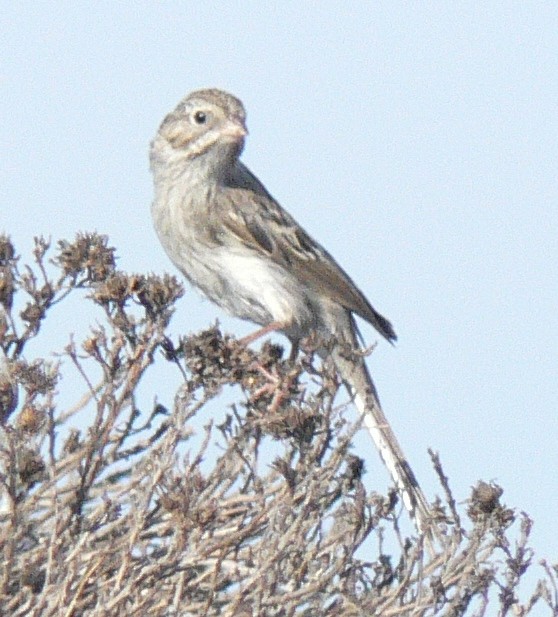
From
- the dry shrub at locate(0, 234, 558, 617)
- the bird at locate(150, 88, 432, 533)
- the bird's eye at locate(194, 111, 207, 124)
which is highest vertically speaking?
the bird's eye at locate(194, 111, 207, 124)

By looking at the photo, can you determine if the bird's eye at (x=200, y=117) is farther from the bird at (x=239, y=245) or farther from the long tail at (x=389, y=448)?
the long tail at (x=389, y=448)

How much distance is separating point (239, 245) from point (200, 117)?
885 mm

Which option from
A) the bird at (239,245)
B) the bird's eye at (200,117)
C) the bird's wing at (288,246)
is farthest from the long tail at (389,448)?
the bird's eye at (200,117)

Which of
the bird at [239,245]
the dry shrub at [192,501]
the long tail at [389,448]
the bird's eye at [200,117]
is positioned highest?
the bird's eye at [200,117]

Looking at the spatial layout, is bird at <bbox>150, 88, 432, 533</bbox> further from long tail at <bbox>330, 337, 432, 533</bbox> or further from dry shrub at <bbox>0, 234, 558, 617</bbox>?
dry shrub at <bbox>0, 234, 558, 617</bbox>

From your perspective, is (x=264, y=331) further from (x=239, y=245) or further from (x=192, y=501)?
(x=192, y=501)

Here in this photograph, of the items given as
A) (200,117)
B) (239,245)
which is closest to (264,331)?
(239,245)

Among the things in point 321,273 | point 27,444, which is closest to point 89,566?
point 27,444

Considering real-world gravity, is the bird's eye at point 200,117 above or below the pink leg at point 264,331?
above

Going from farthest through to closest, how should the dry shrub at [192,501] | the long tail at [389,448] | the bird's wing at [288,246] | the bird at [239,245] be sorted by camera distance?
the bird's wing at [288,246] < the bird at [239,245] < the long tail at [389,448] < the dry shrub at [192,501]

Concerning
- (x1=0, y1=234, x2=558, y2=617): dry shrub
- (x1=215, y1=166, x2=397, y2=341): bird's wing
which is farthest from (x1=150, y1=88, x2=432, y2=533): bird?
(x1=0, y1=234, x2=558, y2=617): dry shrub

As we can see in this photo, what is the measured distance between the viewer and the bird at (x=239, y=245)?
29.2 feet

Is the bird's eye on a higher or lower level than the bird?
higher

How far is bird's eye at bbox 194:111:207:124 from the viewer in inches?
365
